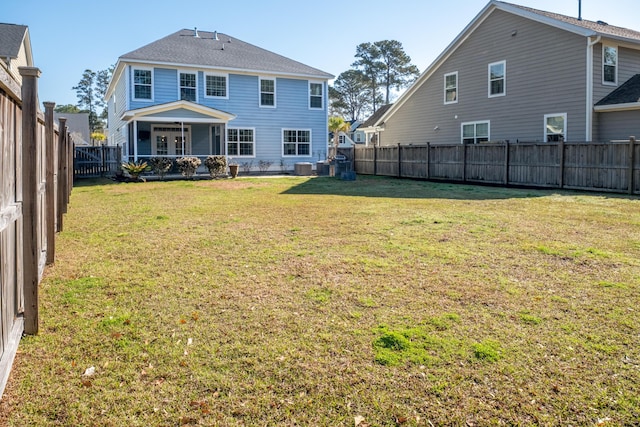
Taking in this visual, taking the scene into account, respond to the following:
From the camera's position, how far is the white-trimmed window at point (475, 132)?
21.6 meters

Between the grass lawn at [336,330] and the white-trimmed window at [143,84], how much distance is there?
16.7 m

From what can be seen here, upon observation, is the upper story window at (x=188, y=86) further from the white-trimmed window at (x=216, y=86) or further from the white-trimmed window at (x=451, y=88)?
the white-trimmed window at (x=451, y=88)

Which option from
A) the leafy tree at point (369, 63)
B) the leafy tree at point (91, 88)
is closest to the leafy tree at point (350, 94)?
the leafy tree at point (369, 63)

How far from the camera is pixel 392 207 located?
10844 millimetres

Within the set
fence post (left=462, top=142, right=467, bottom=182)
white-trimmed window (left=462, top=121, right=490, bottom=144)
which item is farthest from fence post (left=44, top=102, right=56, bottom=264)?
white-trimmed window (left=462, top=121, right=490, bottom=144)

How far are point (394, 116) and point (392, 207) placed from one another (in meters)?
17.2

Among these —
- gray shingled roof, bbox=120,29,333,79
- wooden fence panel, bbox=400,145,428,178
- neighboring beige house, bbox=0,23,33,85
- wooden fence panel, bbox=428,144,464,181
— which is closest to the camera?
wooden fence panel, bbox=428,144,464,181

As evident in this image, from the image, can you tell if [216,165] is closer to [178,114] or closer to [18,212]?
[178,114]

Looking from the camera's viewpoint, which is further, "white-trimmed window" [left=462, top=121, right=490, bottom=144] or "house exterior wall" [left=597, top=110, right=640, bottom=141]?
"white-trimmed window" [left=462, top=121, right=490, bottom=144]

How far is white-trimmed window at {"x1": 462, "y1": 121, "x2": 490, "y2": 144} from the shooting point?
70.9ft

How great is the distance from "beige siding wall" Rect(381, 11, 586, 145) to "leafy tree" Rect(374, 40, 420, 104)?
43.4m

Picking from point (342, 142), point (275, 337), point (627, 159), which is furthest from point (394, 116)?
point (342, 142)

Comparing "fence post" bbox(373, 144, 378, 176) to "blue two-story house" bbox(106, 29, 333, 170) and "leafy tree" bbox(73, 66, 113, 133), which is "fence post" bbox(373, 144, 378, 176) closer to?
"blue two-story house" bbox(106, 29, 333, 170)

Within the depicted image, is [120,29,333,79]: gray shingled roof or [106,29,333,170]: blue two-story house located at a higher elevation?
[120,29,333,79]: gray shingled roof
